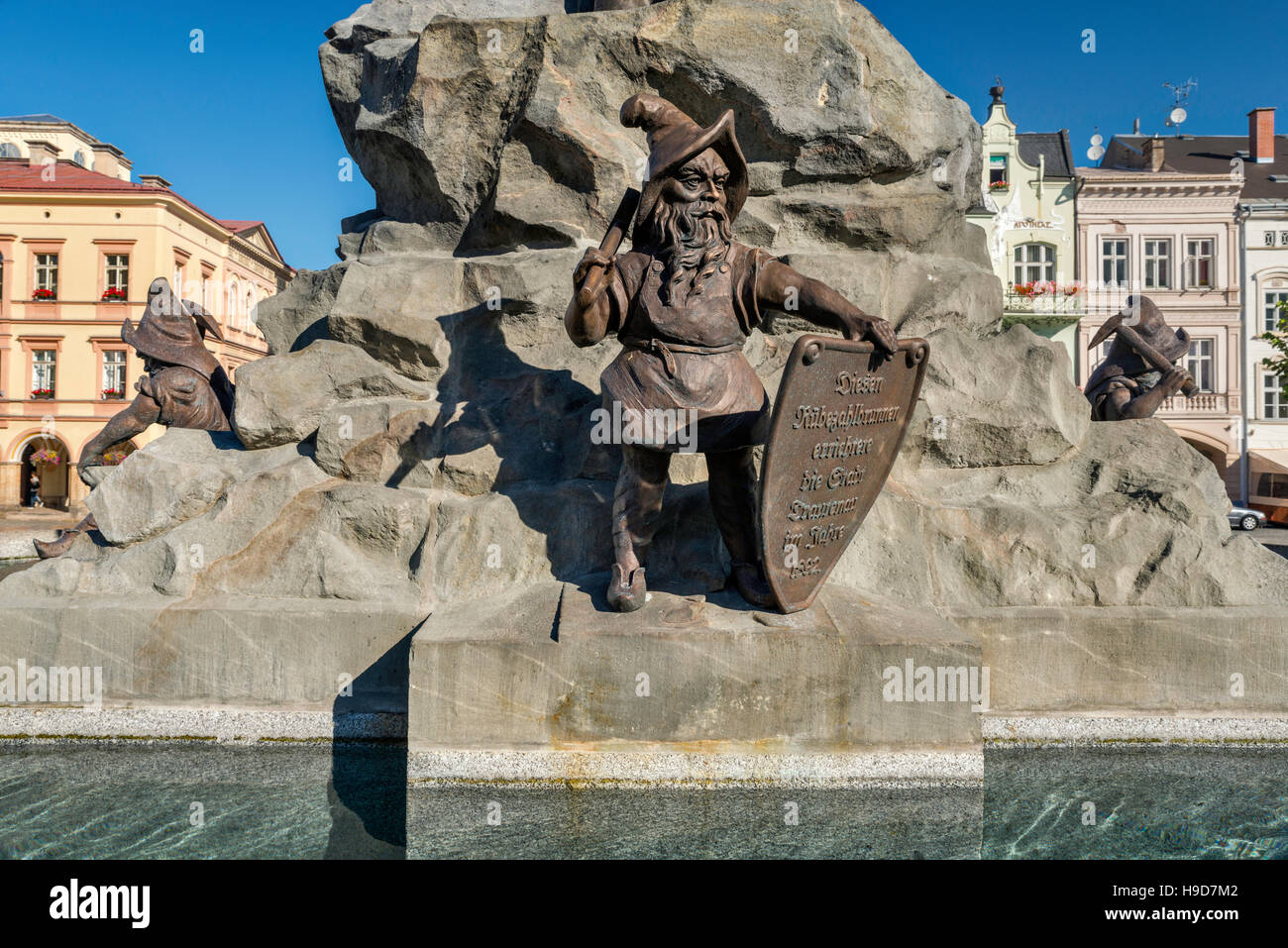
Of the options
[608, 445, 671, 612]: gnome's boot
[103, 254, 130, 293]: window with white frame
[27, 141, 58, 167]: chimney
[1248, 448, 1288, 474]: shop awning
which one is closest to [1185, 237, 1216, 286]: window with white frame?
[1248, 448, 1288, 474]: shop awning

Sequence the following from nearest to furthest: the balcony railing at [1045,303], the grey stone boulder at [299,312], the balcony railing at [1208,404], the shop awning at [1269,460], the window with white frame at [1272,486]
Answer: the grey stone boulder at [299,312], the window with white frame at [1272,486], the balcony railing at [1045,303], the shop awning at [1269,460], the balcony railing at [1208,404]

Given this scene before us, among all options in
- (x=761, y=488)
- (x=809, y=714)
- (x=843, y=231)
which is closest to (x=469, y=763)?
(x=809, y=714)

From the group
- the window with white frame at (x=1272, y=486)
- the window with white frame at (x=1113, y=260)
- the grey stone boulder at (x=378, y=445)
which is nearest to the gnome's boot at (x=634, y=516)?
the grey stone boulder at (x=378, y=445)

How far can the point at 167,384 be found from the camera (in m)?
5.95

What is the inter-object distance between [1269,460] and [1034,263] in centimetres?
894

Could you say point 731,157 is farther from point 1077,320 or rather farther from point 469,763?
point 1077,320

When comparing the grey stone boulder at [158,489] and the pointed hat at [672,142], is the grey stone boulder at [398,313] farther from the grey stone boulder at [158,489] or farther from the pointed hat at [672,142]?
the pointed hat at [672,142]

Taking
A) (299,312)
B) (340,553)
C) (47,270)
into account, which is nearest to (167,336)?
(299,312)

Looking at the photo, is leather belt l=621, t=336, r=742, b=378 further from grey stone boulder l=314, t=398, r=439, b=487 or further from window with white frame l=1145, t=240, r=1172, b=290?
window with white frame l=1145, t=240, r=1172, b=290

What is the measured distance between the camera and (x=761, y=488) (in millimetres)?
3326

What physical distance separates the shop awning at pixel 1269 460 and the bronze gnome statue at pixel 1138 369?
2463cm

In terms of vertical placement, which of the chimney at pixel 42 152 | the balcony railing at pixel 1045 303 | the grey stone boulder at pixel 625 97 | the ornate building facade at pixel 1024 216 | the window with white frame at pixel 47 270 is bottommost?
the grey stone boulder at pixel 625 97

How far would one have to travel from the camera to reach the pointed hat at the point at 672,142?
342 centimetres

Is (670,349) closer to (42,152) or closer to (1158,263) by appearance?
(1158,263)
